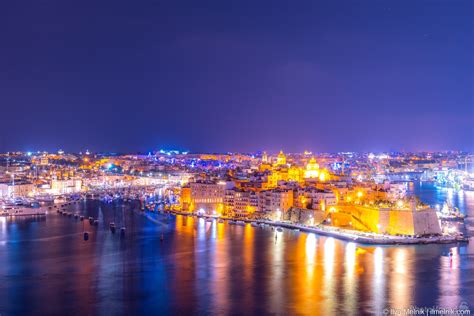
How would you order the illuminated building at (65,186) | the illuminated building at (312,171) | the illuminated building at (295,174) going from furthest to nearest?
the illuminated building at (65,186), the illuminated building at (312,171), the illuminated building at (295,174)

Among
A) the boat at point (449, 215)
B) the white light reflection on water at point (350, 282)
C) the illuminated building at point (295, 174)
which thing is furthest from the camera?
the illuminated building at point (295, 174)

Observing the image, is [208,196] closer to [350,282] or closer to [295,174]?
[295,174]

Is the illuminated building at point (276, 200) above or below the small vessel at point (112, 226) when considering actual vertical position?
above

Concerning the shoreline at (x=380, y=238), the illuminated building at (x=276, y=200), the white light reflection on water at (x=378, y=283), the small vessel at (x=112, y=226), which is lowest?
the white light reflection on water at (x=378, y=283)

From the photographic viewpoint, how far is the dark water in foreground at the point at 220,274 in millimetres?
7578

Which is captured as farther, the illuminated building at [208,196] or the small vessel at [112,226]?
the illuminated building at [208,196]

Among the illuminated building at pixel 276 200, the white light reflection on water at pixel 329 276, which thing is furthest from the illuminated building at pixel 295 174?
the white light reflection on water at pixel 329 276

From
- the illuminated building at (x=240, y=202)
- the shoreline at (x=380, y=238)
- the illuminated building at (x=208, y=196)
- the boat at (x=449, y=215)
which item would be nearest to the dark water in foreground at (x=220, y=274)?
the shoreline at (x=380, y=238)

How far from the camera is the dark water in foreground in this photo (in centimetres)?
758

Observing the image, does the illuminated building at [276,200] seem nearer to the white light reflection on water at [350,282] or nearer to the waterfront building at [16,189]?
the white light reflection on water at [350,282]

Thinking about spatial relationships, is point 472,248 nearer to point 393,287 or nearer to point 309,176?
point 393,287

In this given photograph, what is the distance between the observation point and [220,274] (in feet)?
29.6

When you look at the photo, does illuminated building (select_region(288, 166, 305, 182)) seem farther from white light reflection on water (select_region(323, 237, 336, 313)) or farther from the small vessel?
white light reflection on water (select_region(323, 237, 336, 313))

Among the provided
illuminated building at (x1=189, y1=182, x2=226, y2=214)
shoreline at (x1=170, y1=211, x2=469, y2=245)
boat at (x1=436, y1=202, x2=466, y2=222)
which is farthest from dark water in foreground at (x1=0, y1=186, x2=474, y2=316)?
illuminated building at (x1=189, y1=182, x2=226, y2=214)
